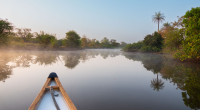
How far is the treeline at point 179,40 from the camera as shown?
10414mm

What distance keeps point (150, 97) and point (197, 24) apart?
9.99m

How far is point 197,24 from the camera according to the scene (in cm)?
1035

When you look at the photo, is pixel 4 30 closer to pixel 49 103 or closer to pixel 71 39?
pixel 71 39

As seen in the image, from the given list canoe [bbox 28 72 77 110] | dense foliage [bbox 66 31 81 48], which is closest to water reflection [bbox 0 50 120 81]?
canoe [bbox 28 72 77 110]

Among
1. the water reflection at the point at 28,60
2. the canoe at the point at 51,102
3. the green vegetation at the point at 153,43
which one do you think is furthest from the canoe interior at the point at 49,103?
the green vegetation at the point at 153,43

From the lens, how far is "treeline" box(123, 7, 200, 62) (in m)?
10.4

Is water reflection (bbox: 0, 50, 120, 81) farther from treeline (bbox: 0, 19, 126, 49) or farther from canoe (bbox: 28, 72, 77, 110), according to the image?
treeline (bbox: 0, 19, 126, 49)

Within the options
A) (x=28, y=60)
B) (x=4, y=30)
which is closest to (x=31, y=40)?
(x=4, y=30)

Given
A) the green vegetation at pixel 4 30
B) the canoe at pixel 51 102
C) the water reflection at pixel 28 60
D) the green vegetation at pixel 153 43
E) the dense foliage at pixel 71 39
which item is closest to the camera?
the canoe at pixel 51 102

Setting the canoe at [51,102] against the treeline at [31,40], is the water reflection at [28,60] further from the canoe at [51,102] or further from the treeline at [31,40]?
the treeline at [31,40]

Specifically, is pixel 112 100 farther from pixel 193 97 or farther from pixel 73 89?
pixel 193 97

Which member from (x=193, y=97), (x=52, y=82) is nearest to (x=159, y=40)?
(x=193, y=97)

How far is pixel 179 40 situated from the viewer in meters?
17.7

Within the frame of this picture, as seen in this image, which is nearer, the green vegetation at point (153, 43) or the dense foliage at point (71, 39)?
the green vegetation at point (153, 43)
